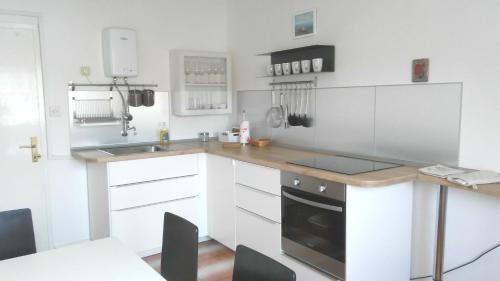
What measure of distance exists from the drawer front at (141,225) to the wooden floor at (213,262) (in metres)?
0.14

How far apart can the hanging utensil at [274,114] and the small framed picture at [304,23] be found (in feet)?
1.84

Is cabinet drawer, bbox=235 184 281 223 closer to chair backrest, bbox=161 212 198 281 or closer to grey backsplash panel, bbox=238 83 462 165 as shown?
grey backsplash panel, bbox=238 83 462 165

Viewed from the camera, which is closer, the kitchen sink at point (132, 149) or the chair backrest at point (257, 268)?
the chair backrest at point (257, 268)

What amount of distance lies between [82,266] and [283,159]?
1.61 meters

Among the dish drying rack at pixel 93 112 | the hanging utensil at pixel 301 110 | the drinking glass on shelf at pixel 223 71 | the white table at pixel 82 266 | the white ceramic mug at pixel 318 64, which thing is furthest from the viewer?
the drinking glass on shelf at pixel 223 71

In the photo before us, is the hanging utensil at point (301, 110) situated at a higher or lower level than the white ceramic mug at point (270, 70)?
lower

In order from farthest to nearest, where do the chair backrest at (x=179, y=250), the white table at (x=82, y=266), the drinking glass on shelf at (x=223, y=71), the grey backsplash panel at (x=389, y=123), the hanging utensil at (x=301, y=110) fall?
the drinking glass on shelf at (x=223, y=71) → the hanging utensil at (x=301, y=110) → the grey backsplash panel at (x=389, y=123) → the chair backrest at (x=179, y=250) → the white table at (x=82, y=266)

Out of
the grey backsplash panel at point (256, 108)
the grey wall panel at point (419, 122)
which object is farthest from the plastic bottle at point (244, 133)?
the grey wall panel at point (419, 122)

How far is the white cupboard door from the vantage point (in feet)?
10.8

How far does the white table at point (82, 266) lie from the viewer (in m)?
1.46

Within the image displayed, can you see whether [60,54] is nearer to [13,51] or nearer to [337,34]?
[13,51]

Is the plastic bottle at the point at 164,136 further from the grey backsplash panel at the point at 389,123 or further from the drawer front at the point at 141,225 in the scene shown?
the grey backsplash panel at the point at 389,123

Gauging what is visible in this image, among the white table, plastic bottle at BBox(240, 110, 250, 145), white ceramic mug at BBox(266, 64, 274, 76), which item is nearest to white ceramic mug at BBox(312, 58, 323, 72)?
white ceramic mug at BBox(266, 64, 274, 76)

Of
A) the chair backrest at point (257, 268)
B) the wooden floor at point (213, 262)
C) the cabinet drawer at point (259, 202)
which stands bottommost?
the wooden floor at point (213, 262)
